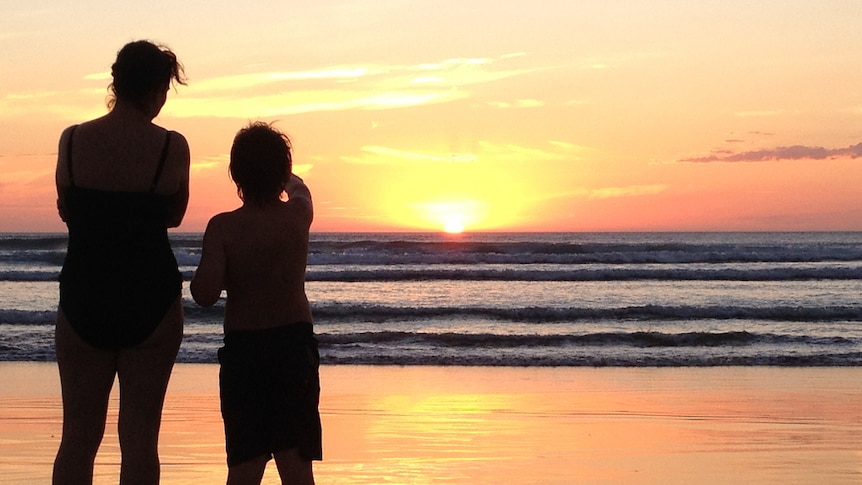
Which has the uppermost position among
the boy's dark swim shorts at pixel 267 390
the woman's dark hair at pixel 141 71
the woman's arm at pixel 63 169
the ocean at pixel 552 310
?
the woman's dark hair at pixel 141 71

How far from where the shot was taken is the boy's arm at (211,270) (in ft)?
9.40

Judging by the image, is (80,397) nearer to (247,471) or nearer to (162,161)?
(247,471)

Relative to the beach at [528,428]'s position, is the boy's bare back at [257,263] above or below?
above

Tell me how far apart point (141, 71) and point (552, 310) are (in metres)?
12.7

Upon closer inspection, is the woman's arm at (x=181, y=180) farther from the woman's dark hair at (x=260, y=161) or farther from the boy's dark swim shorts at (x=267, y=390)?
the boy's dark swim shorts at (x=267, y=390)

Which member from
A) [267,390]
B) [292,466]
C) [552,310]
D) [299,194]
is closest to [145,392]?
[267,390]

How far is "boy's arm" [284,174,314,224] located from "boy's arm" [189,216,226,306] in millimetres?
236

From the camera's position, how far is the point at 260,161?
2.92 meters

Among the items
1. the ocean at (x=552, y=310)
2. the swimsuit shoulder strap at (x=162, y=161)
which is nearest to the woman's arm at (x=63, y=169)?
the swimsuit shoulder strap at (x=162, y=161)

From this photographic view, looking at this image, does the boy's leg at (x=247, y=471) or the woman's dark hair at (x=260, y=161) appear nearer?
the woman's dark hair at (x=260, y=161)

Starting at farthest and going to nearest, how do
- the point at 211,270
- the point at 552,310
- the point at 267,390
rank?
the point at 552,310, the point at 267,390, the point at 211,270

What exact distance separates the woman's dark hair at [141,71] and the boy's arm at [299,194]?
Answer: 17.2 inches

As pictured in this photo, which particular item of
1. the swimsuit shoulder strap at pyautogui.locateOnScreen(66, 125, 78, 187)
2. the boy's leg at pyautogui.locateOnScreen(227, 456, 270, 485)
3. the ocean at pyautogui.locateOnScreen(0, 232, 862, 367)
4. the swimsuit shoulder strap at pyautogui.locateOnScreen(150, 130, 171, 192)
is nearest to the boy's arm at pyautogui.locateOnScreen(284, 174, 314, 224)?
the swimsuit shoulder strap at pyautogui.locateOnScreen(150, 130, 171, 192)

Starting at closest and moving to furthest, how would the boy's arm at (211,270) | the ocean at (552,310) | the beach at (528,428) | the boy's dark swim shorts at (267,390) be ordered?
the boy's arm at (211,270) → the boy's dark swim shorts at (267,390) → the beach at (528,428) → the ocean at (552,310)
